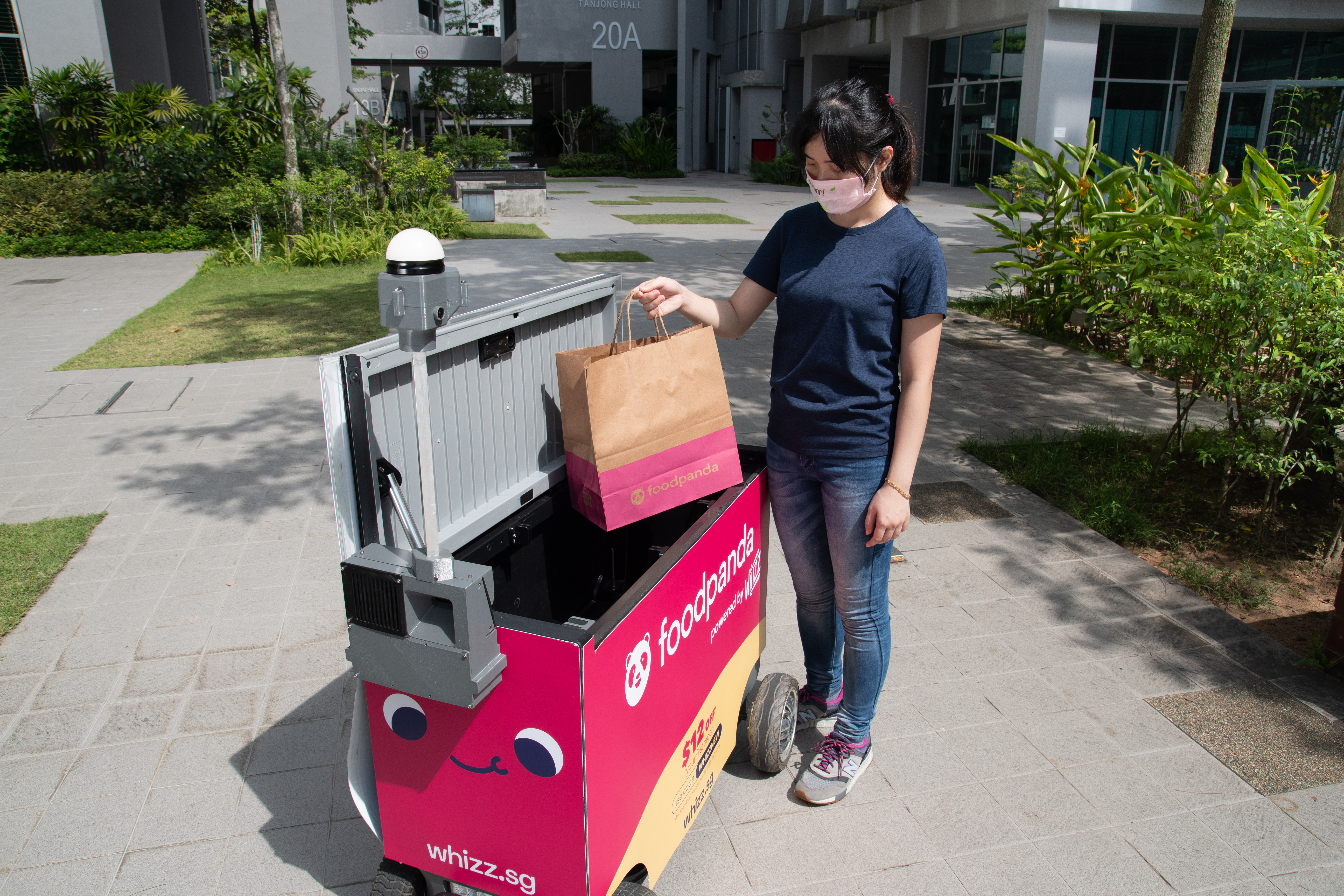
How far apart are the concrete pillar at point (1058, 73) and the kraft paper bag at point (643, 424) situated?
20.2m

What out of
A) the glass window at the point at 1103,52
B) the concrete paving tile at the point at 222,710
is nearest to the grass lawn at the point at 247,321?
the concrete paving tile at the point at 222,710

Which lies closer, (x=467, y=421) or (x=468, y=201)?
(x=467, y=421)

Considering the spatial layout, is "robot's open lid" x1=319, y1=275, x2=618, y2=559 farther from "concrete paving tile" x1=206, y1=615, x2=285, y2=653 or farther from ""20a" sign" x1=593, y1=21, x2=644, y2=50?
""20a" sign" x1=593, y1=21, x2=644, y2=50

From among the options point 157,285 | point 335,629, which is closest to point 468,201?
point 157,285

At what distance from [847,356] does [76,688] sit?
2.95 meters

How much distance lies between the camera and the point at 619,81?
1340 inches

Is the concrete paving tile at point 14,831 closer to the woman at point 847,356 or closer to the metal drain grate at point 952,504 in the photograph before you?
the woman at point 847,356

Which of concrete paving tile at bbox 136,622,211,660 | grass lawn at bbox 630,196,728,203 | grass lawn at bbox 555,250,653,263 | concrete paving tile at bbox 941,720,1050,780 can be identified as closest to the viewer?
concrete paving tile at bbox 941,720,1050,780

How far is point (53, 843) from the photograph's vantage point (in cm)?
248

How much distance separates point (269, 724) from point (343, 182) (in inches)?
465

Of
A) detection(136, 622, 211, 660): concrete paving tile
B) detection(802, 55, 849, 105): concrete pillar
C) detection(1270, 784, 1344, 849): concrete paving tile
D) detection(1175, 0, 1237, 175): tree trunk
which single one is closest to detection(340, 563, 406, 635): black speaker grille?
detection(136, 622, 211, 660): concrete paving tile

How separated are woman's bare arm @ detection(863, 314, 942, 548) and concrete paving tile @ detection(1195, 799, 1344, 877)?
4.39 ft

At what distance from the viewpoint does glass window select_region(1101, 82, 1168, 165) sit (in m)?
21.5

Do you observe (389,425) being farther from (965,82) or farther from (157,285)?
(965,82)
